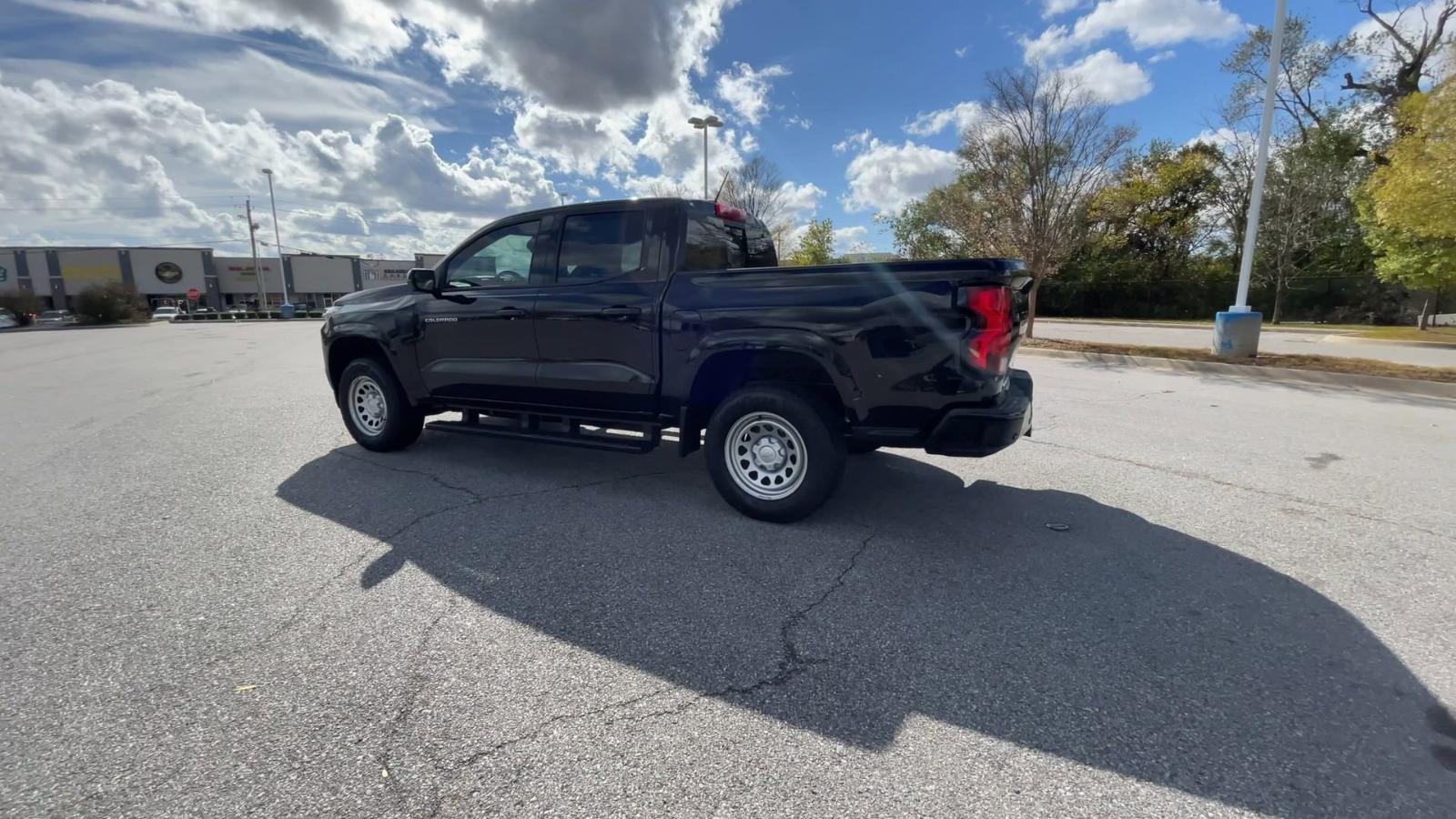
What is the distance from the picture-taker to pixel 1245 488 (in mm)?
4855

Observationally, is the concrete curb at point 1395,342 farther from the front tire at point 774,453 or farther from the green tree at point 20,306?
the green tree at point 20,306

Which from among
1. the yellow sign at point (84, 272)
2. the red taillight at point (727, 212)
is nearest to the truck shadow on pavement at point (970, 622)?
the red taillight at point (727, 212)

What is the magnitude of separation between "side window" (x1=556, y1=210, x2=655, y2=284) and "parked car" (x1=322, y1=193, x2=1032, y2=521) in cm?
1

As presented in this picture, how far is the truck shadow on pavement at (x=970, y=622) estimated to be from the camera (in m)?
2.12

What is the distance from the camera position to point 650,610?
298cm

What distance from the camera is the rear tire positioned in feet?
18.2

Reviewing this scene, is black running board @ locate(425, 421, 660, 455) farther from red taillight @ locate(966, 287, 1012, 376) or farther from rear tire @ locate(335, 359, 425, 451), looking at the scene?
red taillight @ locate(966, 287, 1012, 376)

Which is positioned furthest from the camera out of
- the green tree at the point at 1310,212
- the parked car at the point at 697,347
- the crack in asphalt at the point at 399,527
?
the green tree at the point at 1310,212

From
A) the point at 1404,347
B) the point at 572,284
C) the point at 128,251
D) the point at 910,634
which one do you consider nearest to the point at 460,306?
the point at 572,284

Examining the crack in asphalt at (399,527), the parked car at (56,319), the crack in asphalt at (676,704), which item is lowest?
the crack in asphalt at (676,704)

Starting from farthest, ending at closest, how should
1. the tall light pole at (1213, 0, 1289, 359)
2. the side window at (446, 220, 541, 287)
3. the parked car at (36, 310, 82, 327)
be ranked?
1. the parked car at (36, 310, 82, 327)
2. the tall light pole at (1213, 0, 1289, 359)
3. the side window at (446, 220, 541, 287)

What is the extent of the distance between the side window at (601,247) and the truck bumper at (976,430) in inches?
84.1

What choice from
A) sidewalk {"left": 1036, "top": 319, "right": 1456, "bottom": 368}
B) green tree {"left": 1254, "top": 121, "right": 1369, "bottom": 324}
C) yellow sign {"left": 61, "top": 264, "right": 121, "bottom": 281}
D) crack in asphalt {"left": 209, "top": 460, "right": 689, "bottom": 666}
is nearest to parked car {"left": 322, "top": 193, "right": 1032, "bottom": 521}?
→ crack in asphalt {"left": 209, "top": 460, "right": 689, "bottom": 666}

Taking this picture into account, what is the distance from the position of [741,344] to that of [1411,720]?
3187 millimetres
